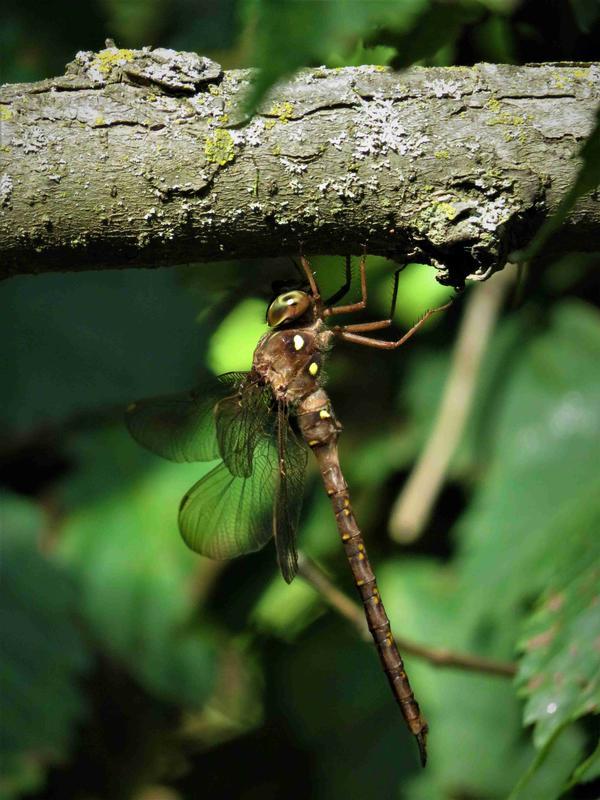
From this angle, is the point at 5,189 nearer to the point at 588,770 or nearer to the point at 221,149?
the point at 221,149

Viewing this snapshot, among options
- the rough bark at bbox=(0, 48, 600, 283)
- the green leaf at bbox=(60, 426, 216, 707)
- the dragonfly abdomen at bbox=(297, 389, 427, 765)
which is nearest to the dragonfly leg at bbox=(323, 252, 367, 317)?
the dragonfly abdomen at bbox=(297, 389, 427, 765)

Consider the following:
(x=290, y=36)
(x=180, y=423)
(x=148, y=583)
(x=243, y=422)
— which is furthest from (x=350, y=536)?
(x=290, y=36)

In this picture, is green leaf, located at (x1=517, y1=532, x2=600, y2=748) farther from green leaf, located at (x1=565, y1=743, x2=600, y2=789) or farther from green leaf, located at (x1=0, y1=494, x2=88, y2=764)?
green leaf, located at (x1=0, y1=494, x2=88, y2=764)

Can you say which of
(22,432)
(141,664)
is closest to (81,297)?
(22,432)

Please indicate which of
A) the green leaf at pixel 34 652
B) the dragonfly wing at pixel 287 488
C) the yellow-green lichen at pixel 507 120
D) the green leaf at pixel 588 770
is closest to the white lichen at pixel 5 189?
the yellow-green lichen at pixel 507 120

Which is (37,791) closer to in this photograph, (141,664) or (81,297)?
(141,664)

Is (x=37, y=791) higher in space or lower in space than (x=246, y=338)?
lower

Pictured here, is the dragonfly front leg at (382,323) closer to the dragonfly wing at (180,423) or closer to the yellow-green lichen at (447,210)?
the dragonfly wing at (180,423)
